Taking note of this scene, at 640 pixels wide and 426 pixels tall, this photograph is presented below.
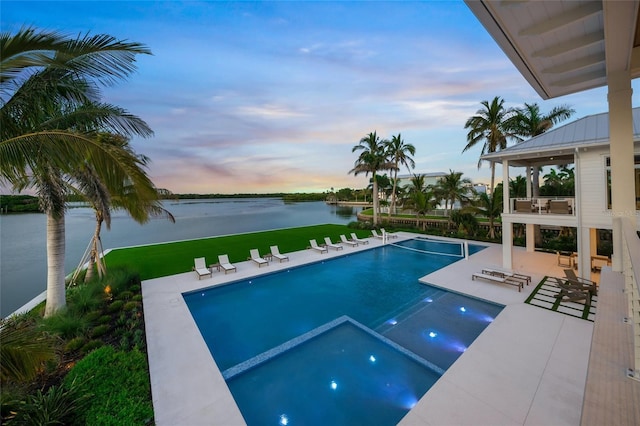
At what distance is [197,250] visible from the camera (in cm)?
1666

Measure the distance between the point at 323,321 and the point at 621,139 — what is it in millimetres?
7472

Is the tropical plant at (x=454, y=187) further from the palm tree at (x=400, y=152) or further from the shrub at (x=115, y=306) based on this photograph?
the shrub at (x=115, y=306)

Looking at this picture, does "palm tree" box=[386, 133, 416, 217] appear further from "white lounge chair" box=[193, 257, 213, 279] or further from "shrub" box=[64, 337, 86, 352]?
"shrub" box=[64, 337, 86, 352]

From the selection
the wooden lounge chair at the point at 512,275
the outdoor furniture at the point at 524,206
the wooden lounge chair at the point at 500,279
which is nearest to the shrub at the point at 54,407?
the wooden lounge chair at the point at 500,279

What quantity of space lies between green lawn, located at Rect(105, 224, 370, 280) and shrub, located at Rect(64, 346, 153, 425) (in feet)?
24.2

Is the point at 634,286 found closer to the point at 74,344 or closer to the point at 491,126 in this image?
the point at 74,344

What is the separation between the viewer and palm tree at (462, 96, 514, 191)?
704 inches

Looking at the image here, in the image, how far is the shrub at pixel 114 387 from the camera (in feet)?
12.8

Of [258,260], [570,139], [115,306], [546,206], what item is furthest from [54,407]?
[546,206]

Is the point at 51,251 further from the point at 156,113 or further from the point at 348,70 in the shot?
the point at 348,70

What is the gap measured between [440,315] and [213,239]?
17812 mm

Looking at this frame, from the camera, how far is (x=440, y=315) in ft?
26.4

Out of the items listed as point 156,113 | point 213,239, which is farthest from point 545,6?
point 213,239

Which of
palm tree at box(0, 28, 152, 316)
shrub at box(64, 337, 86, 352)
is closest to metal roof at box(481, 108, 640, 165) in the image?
palm tree at box(0, 28, 152, 316)
